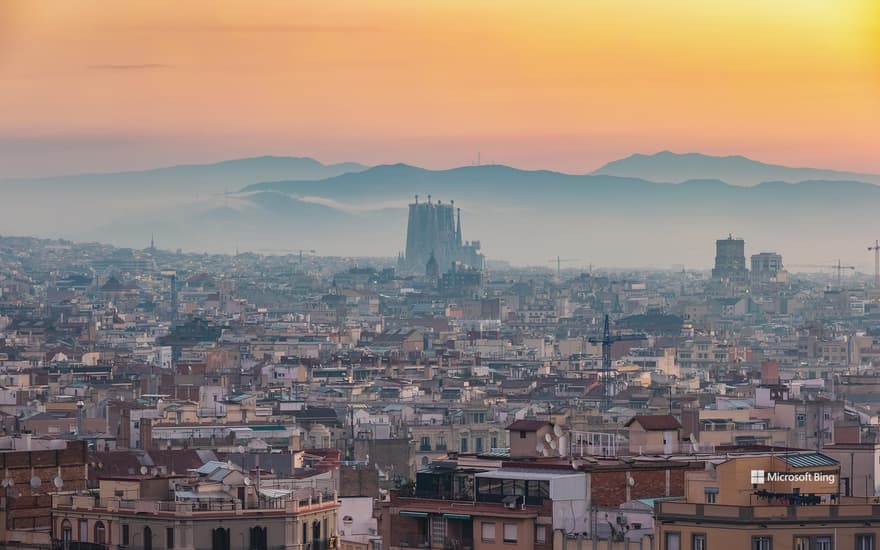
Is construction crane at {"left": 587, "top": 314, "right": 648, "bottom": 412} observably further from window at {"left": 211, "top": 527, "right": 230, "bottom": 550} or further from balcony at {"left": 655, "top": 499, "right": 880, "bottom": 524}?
balcony at {"left": 655, "top": 499, "right": 880, "bottom": 524}

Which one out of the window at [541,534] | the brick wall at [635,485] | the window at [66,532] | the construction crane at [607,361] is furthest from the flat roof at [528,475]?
the construction crane at [607,361]

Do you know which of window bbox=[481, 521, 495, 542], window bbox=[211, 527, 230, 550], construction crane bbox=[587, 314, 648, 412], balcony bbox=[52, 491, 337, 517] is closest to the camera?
window bbox=[481, 521, 495, 542]

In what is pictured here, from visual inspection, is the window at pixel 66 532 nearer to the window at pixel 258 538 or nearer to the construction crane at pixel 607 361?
the window at pixel 258 538

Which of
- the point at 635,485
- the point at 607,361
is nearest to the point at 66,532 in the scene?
the point at 635,485

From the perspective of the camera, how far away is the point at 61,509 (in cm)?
3753

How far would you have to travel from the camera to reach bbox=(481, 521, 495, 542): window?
3341 cm

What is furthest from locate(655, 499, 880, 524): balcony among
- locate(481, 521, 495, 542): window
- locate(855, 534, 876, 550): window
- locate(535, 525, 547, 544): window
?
locate(481, 521, 495, 542): window

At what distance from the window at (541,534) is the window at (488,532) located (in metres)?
0.50

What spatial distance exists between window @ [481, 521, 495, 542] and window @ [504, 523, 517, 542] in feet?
0.56

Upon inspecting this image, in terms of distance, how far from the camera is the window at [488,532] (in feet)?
110

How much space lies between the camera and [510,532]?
3325 centimetres

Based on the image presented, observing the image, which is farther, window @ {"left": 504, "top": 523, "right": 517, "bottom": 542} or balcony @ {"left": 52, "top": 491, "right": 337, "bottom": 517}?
balcony @ {"left": 52, "top": 491, "right": 337, "bottom": 517}

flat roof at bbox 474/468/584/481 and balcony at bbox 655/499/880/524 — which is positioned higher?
flat roof at bbox 474/468/584/481

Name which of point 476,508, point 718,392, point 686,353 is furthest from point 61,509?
point 686,353
